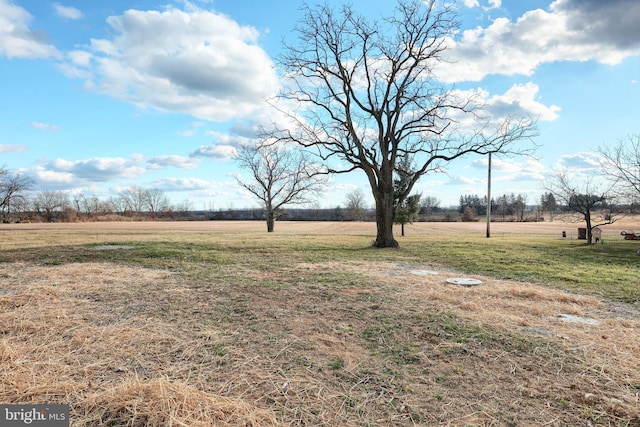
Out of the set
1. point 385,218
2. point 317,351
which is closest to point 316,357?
point 317,351

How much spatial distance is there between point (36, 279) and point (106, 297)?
95.7 inches

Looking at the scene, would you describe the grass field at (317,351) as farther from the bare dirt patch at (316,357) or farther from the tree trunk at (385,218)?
the tree trunk at (385,218)

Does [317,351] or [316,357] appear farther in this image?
[317,351]

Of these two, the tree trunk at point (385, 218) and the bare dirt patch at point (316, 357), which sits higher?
the tree trunk at point (385, 218)

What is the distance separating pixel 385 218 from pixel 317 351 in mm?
11634

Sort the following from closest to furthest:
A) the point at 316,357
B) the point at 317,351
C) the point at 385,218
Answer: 1. the point at 316,357
2. the point at 317,351
3. the point at 385,218

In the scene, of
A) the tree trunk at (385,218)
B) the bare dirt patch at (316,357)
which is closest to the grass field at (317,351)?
the bare dirt patch at (316,357)

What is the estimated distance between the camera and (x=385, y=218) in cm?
1459

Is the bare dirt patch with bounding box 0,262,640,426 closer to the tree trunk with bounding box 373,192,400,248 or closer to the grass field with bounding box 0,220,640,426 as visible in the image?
the grass field with bounding box 0,220,640,426

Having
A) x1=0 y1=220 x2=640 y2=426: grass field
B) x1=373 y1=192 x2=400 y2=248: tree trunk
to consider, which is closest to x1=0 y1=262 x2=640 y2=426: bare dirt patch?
x1=0 y1=220 x2=640 y2=426: grass field

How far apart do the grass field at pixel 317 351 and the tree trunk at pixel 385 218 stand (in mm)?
7835

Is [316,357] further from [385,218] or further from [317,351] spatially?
[385,218]

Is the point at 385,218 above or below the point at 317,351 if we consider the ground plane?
above

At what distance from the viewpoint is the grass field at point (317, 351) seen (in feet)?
7.73
